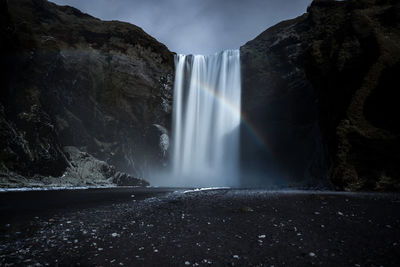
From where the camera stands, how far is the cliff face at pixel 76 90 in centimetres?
3183

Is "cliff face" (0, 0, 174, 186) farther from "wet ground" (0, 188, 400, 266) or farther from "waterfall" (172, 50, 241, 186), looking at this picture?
"wet ground" (0, 188, 400, 266)

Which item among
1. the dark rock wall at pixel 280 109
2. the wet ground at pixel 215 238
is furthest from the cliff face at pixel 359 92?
the wet ground at pixel 215 238

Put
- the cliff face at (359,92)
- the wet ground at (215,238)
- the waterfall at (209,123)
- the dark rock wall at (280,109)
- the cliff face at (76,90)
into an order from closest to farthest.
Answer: the wet ground at (215,238) → the cliff face at (359,92) → the cliff face at (76,90) → the dark rock wall at (280,109) → the waterfall at (209,123)

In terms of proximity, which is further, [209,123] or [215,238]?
[209,123]

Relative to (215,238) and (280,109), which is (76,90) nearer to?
(280,109)

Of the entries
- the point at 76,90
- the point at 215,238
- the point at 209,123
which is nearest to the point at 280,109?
the point at 209,123

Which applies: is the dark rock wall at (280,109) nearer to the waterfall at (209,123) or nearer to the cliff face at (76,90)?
the waterfall at (209,123)

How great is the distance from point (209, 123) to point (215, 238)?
51.0 metres

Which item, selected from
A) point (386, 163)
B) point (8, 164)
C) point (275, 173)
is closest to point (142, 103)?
point (8, 164)

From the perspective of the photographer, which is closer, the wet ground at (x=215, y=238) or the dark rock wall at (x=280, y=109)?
the wet ground at (x=215, y=238)

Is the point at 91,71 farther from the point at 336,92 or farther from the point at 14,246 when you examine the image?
the point at 14,246

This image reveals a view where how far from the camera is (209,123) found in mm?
56781

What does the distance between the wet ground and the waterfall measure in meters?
46.2

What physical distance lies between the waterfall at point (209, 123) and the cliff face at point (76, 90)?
406 cm
